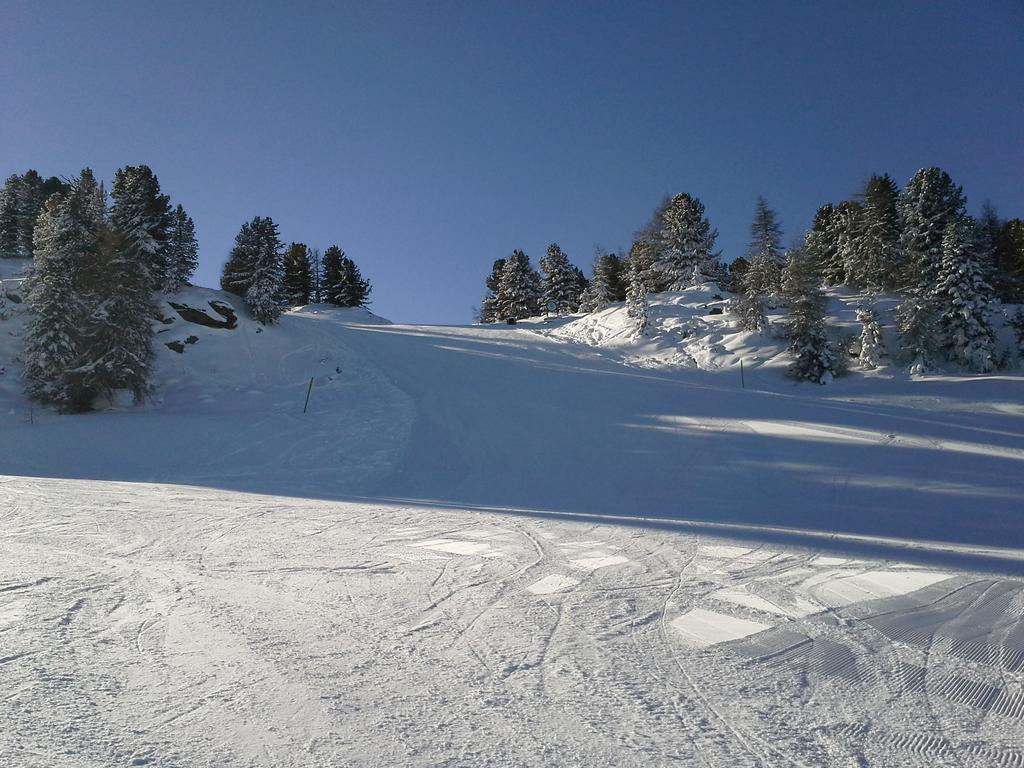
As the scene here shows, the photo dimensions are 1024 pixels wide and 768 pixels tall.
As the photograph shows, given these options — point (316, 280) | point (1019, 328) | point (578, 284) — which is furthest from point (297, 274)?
Result: point (1019, 328)

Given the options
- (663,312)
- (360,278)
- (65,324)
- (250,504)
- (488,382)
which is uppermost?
(360,278)

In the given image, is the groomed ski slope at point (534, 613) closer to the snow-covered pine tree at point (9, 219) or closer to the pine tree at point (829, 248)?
the pine tree at point (829, 248)

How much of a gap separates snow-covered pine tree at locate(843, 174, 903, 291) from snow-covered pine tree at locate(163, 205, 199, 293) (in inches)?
1751

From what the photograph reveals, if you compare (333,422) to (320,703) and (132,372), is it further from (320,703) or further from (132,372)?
(320,703)

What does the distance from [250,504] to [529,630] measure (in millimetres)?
7145

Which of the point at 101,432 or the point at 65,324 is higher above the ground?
the point at 65,324

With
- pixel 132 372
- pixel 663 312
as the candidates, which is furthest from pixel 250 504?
pixel 663 312

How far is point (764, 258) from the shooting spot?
3859 cm

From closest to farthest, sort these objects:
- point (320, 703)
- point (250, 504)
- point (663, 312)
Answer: point (320, 703) → point (250, 504) → point (663, 312)

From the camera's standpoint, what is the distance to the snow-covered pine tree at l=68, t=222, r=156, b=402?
72.7 ft

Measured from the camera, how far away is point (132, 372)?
22766mm

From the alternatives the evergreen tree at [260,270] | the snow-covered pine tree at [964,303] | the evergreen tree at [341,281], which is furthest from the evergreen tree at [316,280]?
the snow-covered pine tree at [964,303]

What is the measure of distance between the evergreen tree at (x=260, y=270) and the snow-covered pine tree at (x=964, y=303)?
1511 inches

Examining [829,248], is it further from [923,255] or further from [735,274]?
[923,255]
